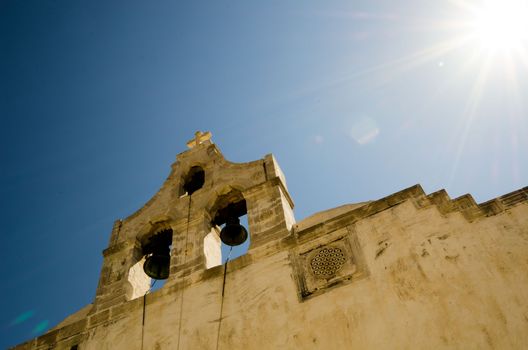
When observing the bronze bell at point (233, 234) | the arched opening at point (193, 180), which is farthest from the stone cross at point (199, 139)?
the bronze bell at point (233, 234)

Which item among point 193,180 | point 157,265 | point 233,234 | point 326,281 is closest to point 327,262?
point 326,281

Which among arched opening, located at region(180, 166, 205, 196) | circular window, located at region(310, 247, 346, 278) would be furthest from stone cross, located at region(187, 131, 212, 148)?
circular window, located at region(310, 247, 346, 278)

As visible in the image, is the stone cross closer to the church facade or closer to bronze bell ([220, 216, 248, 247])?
the church facade

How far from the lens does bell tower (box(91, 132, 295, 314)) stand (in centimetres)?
654

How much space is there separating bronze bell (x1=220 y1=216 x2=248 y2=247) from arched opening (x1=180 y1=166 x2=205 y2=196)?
5.18 ft

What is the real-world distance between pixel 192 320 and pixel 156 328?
20.0 inches

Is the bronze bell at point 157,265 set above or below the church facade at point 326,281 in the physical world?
above

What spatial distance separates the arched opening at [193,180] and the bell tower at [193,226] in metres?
0.19

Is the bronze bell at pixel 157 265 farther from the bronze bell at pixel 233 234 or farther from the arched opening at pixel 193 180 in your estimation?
the arched opening at pixel 193 180

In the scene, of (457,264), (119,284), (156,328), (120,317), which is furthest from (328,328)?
(119,284)

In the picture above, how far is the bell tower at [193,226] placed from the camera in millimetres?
6535

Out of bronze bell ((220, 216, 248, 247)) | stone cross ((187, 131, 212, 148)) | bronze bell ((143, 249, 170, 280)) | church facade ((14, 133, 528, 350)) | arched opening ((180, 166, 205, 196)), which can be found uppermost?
stone cross ((187, 131, 212, 148))

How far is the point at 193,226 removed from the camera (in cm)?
710

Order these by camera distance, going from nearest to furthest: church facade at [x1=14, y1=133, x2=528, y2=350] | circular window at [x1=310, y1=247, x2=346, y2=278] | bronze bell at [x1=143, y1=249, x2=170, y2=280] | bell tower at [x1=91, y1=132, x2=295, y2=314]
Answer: church facade at [x1=14, y1=133, x2=528, y2=350] < circular window at [x1=310, y1=247, x2=346, y2=278] < bell tower at [x1=91, y1=132, x2=295, y2=314] < bronze bell at [x1=143, y1=249, x2=170, y2=280]
